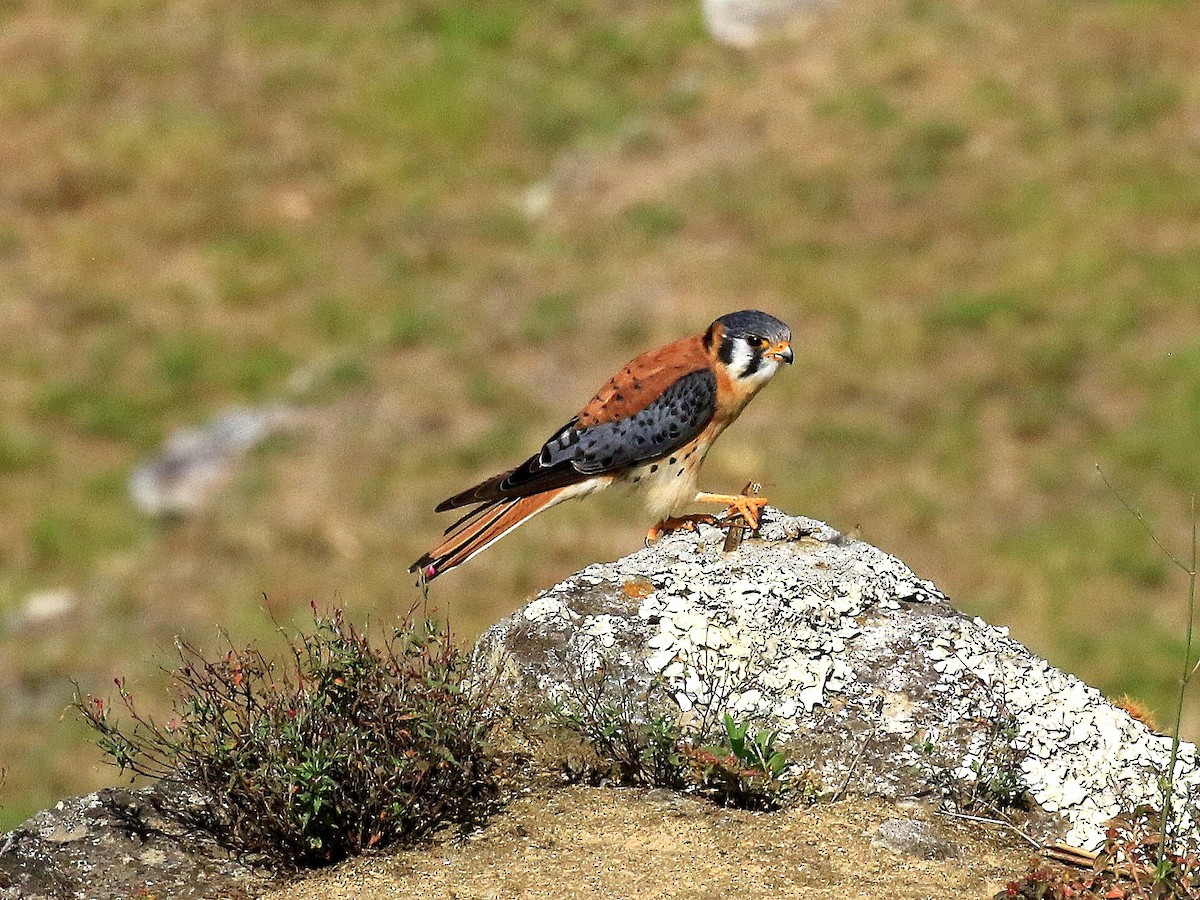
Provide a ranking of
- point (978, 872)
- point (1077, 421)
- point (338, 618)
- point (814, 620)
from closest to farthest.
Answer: point (978, 872)
point (338, 618)
point (814, 620)
point (1077, 421)

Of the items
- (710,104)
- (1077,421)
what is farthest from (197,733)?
(710,104)

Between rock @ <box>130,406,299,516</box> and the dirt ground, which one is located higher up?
rock @ <box>130,406,299,516</box>

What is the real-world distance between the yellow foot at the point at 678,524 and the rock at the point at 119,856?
6.33ft

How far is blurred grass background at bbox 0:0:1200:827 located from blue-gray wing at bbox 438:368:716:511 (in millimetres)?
5263

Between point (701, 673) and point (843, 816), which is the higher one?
point (701, 673)

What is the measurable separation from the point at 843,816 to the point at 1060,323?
37.1ft

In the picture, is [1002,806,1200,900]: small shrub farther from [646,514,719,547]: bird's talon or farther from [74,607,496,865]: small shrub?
[646,514,719,547]: bird's talon

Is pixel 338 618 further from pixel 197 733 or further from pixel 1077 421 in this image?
pixel 1077 421

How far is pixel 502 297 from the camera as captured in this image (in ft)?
56.0

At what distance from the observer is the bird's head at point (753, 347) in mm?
6430

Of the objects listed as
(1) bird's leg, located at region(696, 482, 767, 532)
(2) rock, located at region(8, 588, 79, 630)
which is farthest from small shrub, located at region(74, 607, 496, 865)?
(2) rock, located at region(8, 588, 79, 630)

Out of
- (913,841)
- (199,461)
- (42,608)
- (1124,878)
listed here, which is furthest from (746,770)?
(199,461)

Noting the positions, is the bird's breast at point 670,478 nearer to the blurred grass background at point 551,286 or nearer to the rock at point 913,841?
the rock at point 913,841

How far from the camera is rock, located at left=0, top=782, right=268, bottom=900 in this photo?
4406mm
